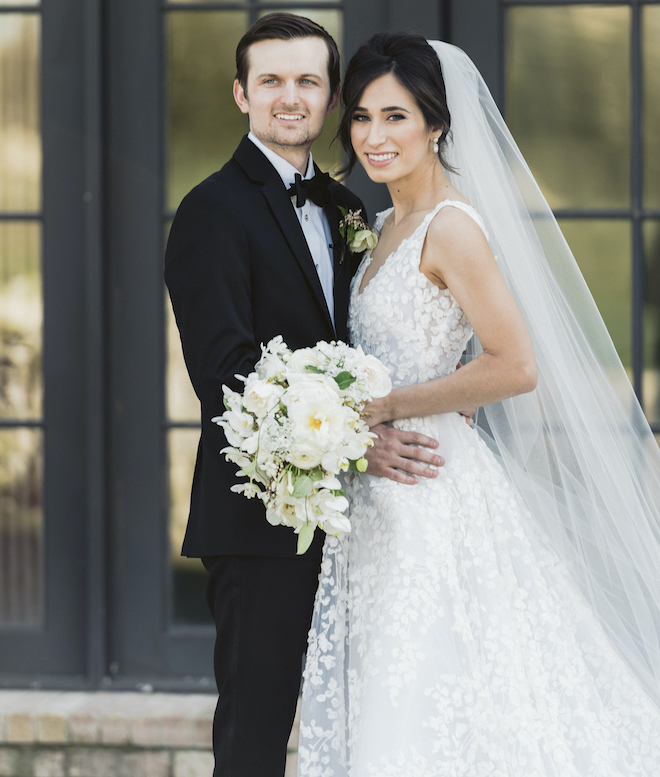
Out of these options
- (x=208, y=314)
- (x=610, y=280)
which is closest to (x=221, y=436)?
(x=208, y=314)

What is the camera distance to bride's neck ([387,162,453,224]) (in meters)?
1.99

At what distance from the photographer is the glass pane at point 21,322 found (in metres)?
2.85

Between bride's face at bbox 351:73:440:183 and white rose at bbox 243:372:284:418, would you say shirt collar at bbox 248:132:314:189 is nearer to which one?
bride's face at bbox 351:73:440:183

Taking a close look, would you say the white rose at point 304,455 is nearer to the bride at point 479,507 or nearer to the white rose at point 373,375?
the white rose at point 373,375

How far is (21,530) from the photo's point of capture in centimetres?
286

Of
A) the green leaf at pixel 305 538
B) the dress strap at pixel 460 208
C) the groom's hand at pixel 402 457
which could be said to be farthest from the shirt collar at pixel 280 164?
the green leaf at pixel 305 538

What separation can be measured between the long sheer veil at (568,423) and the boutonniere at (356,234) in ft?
0.86

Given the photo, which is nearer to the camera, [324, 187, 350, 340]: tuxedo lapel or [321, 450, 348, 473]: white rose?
[321, 450, 348, 473]: white rose

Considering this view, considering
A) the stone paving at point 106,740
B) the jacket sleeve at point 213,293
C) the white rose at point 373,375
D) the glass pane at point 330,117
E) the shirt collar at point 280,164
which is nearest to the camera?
the white rose at point 373,375

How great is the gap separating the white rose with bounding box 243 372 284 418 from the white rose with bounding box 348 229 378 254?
63 cm

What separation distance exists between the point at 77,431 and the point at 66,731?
1008mm

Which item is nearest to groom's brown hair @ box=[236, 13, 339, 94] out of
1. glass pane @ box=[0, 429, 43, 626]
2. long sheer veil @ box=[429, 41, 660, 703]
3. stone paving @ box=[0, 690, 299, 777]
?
long sheer veil @ box=[429, 41, 660, 703]

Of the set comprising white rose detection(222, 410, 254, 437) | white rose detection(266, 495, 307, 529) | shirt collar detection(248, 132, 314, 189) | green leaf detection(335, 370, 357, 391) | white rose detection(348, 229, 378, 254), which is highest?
shirt collar detection(248, 132, 314, 189)

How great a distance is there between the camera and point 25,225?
2.85 metres
